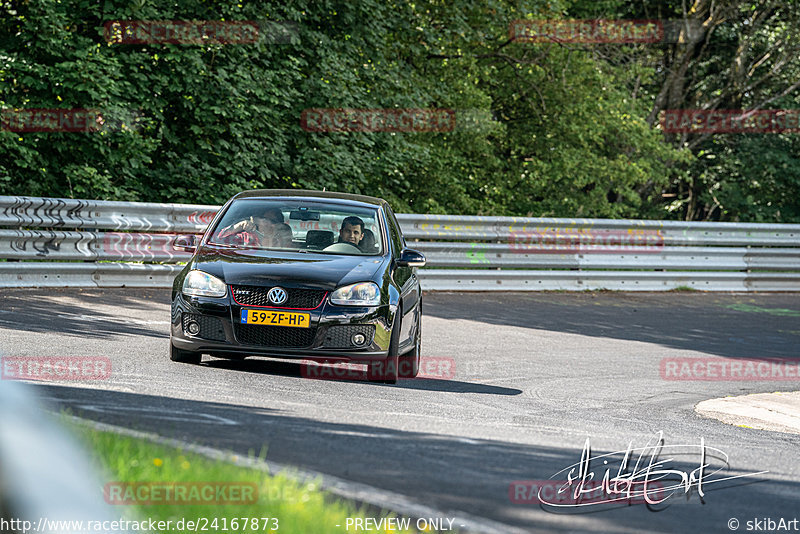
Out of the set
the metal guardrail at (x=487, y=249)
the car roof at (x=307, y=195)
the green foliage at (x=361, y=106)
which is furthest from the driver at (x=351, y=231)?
the green foliage at (x=361, y=106)

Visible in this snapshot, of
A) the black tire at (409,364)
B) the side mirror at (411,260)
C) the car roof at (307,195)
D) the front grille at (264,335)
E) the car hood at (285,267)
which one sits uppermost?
the car roof at (307,195)

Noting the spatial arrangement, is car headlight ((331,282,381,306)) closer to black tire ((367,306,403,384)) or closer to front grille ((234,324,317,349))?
black tire ((367,306,403,384))

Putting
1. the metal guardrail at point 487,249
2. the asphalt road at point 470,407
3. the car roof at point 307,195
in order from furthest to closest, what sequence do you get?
the metal guardrail at point 487,249 → the car roof at point 307,195 → the asphalt road at point 470,407

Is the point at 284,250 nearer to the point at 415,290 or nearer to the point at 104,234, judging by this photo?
the point at 415,290

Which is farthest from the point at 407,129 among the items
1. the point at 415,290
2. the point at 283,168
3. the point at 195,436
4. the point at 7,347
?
the point at 195,436

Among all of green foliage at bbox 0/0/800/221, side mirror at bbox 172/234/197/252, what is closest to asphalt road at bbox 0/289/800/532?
side mirror at bbox 172/234/197/252

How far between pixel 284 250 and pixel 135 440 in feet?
14.8

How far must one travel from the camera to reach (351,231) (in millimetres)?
9977

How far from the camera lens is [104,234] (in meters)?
14.9

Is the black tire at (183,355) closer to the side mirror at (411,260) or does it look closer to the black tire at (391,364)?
the black tire at (391,364)

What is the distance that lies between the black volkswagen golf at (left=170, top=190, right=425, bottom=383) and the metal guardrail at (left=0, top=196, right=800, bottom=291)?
5.07m

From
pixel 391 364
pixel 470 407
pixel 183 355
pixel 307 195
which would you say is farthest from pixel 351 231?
pixel 470 407

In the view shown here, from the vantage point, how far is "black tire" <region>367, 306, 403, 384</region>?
30.0 ft

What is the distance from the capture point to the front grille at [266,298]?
8734 millimetres
